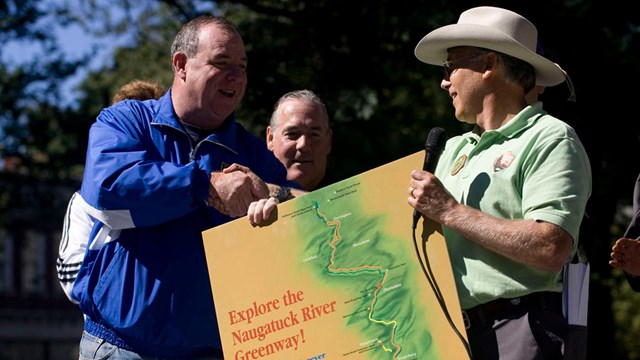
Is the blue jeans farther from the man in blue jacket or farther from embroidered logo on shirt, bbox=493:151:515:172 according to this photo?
embroidered logo on shirt, bbox=493:151:515:172

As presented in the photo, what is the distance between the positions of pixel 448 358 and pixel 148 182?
1375mm

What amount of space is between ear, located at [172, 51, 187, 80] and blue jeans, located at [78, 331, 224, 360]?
46.1 inches

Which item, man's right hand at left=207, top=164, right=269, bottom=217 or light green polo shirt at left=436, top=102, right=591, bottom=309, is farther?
man's right hand at left=207, top=164, right=269, bottom=217

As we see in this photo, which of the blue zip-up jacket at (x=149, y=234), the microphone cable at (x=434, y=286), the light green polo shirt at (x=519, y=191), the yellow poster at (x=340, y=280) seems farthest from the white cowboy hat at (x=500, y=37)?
the blue zip-up jacket at (x=149, y=234)

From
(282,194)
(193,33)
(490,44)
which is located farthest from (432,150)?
(193,33)

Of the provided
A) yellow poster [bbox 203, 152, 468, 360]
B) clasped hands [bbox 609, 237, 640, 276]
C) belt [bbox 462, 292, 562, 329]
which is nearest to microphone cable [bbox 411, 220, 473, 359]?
yellow poster [bbox 203, 152, 468, 360]

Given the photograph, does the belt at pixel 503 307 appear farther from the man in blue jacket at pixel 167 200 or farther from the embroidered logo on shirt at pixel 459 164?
the man in blue jacket at pixel 167 200

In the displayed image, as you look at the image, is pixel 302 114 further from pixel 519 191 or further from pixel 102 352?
pixel 519 191

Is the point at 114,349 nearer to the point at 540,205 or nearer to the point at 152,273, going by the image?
the point at 152,273

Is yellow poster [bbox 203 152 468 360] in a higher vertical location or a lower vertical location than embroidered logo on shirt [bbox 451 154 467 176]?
lower

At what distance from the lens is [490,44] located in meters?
4.30

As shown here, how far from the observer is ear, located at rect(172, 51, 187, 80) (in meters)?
4.98

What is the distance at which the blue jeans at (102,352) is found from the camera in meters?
4.64

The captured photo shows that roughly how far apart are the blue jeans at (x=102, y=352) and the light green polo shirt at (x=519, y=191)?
122 centimetres
